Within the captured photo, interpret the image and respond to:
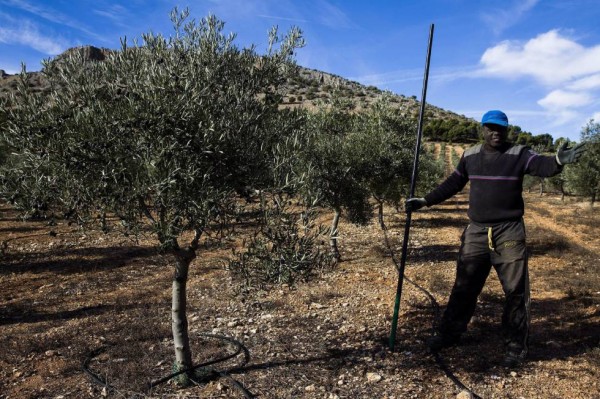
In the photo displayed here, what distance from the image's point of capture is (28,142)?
180 inches

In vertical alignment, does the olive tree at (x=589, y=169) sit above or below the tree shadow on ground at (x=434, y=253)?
above

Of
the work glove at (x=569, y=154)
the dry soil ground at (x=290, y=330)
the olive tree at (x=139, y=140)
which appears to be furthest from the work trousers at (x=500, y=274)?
the olive tree at (x=139, y=140)

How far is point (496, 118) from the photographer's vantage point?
6336mm

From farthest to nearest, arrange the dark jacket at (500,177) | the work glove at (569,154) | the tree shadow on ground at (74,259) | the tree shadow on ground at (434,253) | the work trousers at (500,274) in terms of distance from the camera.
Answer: the tree shadow on ground at (434,253)
the tree shadow on ground at (74,259)
the work trousers at (500,274)
the dark jacket at (500,177)
the work glove at (569,154)

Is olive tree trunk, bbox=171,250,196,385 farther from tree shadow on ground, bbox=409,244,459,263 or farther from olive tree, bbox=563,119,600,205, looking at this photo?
olive tree, bbox=563,119,600,205

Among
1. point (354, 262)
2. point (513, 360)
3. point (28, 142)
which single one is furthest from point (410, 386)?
point (354, 262)

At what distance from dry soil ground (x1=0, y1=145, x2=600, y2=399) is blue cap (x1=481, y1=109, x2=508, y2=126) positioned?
357 centimetres

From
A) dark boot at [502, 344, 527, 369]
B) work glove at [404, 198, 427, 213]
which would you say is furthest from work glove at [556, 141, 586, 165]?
dark boot at [502, 344, 527, 369]

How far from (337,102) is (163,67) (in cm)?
1039

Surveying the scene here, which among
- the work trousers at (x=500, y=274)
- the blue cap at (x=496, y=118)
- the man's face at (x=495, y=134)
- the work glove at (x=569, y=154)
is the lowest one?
the work trousers at (x=500, y=274)

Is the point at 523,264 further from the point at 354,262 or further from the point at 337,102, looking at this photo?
the point at 337,102

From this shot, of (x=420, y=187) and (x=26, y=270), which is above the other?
(x=420, y=187)

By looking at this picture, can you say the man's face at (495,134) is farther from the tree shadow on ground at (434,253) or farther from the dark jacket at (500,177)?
the tree shadow on ground at (434,253)

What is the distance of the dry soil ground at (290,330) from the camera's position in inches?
242
